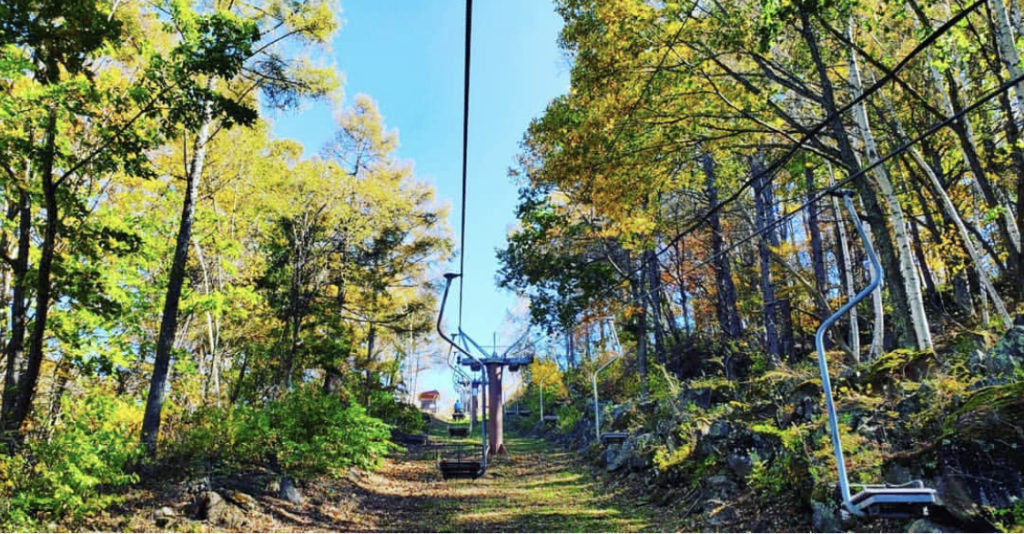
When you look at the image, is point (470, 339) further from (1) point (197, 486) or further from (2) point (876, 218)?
(2) point (876, 218)

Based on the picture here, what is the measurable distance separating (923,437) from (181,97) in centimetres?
886

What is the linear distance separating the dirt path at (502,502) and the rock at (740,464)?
51.7 inches

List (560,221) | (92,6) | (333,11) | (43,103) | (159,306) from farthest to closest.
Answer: (560,221), (333,11), (159,306), (43,103), (92,6)

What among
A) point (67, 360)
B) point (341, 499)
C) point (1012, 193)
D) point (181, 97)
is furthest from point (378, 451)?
point (1012, 193)

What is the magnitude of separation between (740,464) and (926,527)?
3.05 meters

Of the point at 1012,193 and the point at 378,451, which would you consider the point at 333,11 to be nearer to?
the point at 378,451

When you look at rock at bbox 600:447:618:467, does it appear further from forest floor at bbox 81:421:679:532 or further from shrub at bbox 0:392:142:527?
shrub at bbox 0:392:142:527

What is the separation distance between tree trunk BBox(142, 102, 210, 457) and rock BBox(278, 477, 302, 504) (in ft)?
6.25

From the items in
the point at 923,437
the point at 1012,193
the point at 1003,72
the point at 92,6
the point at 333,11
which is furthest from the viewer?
the point at 1012,193

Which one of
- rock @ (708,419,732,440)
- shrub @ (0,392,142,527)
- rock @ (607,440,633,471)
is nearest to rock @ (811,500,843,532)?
rock @ (708,419,732,440)

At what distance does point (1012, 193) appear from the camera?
13.0 meters

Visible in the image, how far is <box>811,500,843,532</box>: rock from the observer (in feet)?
17.0

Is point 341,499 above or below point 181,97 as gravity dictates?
below

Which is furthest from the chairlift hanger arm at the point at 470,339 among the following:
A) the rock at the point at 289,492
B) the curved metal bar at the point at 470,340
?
the rock at the point at 289,492
